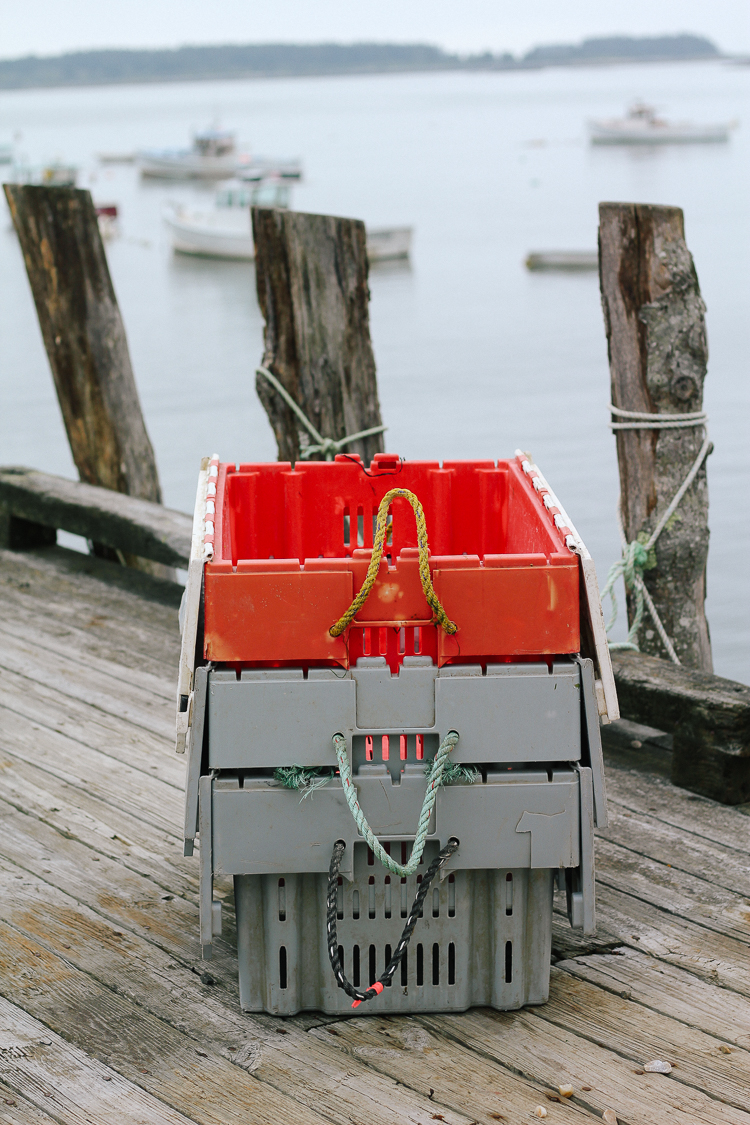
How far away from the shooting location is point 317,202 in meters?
46.8

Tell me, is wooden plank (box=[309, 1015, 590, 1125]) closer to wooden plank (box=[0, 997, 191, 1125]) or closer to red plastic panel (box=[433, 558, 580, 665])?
wooden plank (box=[0, 997, 191, 1125])

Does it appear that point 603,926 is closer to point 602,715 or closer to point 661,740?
point 602,715

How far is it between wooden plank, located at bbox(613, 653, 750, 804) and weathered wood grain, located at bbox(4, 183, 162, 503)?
3520 millimetres

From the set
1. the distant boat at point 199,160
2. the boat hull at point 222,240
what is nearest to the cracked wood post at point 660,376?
the boat hull at point 222,240

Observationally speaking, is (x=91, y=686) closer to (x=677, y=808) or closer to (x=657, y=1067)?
(x=677, y=808)

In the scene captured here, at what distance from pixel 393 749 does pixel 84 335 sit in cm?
453

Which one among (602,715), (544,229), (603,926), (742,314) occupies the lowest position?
(603,926)

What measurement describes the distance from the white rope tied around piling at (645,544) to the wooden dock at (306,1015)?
0.77m

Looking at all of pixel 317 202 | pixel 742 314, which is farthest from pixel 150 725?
pixel 317 202

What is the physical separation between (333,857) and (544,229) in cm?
3624

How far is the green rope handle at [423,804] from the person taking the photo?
242cm

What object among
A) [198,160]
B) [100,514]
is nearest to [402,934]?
[100,514]

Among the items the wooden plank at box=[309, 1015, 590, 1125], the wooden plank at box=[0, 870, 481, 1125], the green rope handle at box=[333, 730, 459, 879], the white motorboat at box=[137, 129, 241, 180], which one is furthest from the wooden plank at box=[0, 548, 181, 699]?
A: the white motorboat at box=[137, 129, 241, 180]

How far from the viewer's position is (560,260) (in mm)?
29453
